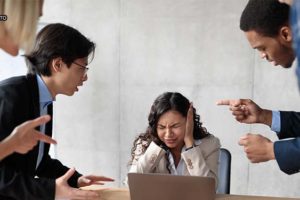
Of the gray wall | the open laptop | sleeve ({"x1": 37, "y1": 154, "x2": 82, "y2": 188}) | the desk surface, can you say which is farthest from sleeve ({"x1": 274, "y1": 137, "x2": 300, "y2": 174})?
the gray wall

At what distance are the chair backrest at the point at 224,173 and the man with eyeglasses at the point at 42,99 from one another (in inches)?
26.6

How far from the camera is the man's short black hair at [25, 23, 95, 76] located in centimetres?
182

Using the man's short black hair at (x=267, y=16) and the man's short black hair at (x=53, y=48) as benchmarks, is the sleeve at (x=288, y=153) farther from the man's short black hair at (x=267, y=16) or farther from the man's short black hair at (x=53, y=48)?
the man's short black hair at (x=53, y=48)

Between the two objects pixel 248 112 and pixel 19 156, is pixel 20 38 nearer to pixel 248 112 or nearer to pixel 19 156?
pixel 19 156

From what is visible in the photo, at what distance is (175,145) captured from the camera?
2.32 metres

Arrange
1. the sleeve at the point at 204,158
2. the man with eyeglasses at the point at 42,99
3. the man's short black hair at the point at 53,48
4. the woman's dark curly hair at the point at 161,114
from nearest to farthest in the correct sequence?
the man with eyeglasses at the point at 42,99 < the man's short black hair at the point at 53,48 < the sleeve at the point at 204,158 < the woman's dark curly hair at the point at 161,114

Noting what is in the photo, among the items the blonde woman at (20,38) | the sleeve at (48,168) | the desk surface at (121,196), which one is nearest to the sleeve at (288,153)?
the desk surface at (121,196)

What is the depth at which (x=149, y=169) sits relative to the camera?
2.25m

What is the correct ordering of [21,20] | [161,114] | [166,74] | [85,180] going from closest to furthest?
1. [21,20]
2. [85,180]
3. [161,114]
4. [166,74]

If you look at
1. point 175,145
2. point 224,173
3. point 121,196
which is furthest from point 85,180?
point 224,173

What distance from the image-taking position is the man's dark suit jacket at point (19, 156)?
158cm

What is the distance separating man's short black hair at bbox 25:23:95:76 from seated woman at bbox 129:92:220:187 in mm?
681

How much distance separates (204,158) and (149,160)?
0.97ft

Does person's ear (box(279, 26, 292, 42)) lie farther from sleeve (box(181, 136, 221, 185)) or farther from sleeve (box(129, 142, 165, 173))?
sleeve (box(129, 142, 165, 173))
